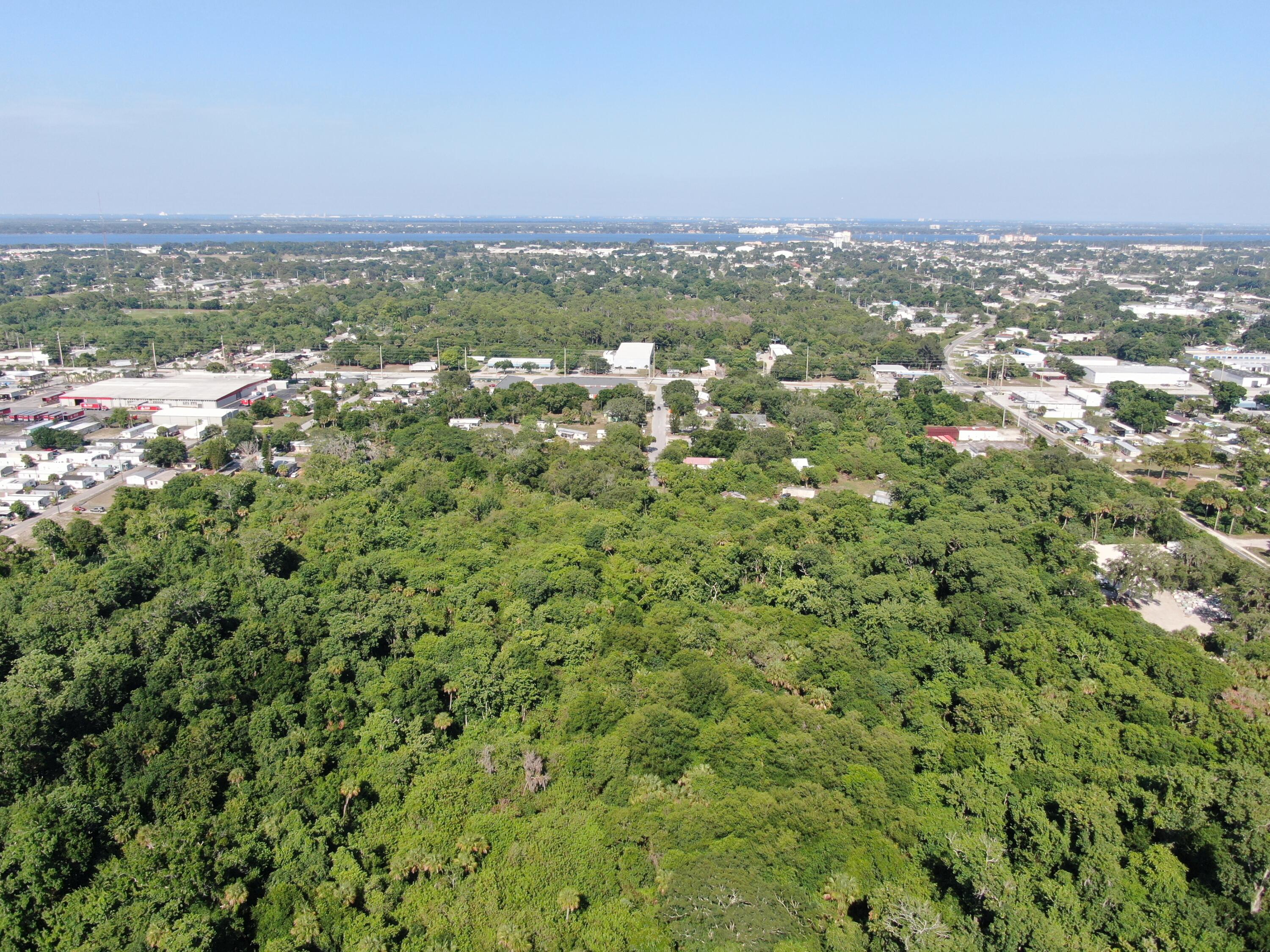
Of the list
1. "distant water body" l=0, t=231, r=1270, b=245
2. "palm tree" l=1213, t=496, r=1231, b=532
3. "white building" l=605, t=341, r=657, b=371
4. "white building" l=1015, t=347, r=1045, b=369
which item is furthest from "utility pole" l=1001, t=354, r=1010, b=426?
"distant water body" l=0, t=231, r=1270, b=245


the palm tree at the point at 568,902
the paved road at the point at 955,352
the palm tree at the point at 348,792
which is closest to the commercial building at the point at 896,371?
the paved road at the point at 955,352

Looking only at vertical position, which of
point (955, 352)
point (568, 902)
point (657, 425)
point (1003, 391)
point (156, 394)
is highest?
point (156, 394)

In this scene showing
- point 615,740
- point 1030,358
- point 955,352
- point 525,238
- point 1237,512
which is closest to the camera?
point 615,740

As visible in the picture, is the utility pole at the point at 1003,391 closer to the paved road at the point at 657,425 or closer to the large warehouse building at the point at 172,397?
the paved road at the point at 657,425

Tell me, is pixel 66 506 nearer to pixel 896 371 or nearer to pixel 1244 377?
pixel 896 371

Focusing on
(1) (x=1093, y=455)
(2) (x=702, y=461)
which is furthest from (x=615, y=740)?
(1) (x=1093, y=455)

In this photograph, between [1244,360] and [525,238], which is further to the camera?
[525,238]

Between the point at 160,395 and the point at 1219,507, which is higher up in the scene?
the point at 160,395
